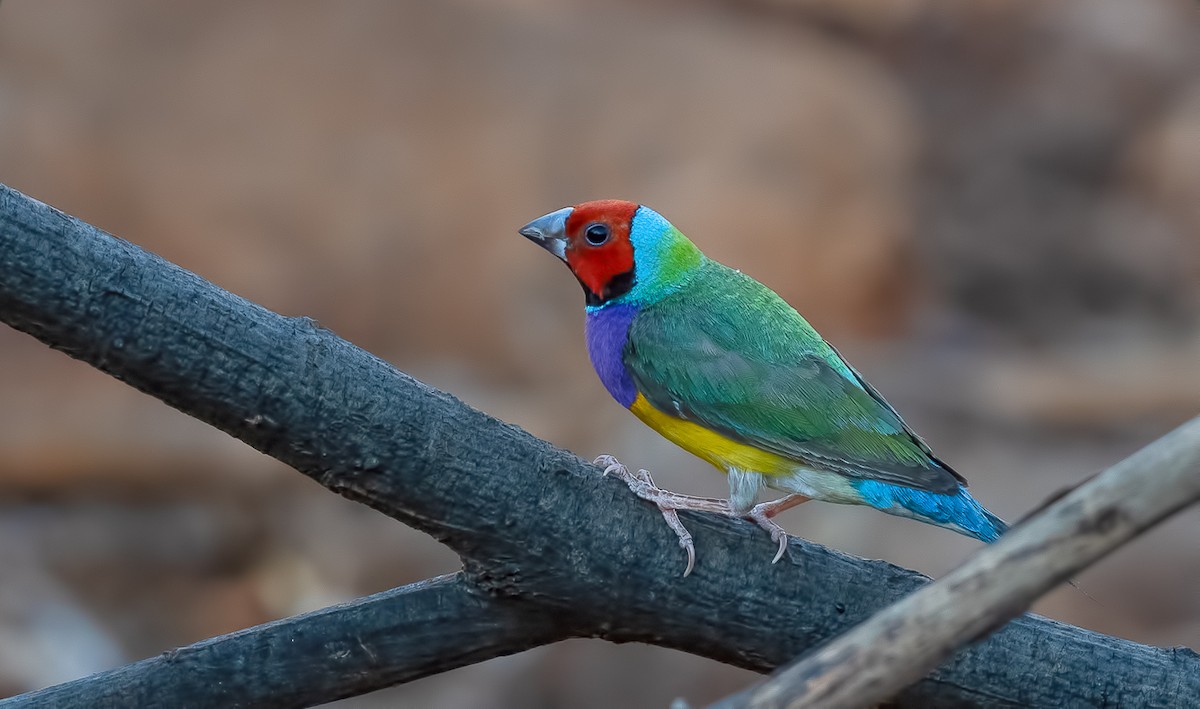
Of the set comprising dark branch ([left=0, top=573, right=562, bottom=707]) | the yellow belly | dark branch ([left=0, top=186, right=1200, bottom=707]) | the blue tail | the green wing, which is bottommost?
dark branch ([left=0, top=573, right=562, bottom=707])

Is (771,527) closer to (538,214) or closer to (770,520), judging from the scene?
(770,520)

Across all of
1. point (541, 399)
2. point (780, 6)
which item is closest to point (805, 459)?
point (541, 399)

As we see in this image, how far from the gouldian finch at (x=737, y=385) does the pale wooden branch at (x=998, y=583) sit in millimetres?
845

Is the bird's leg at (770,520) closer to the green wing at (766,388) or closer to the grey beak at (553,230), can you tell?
the green wing at (766,388)

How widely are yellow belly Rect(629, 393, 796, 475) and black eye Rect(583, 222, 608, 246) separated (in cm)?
40

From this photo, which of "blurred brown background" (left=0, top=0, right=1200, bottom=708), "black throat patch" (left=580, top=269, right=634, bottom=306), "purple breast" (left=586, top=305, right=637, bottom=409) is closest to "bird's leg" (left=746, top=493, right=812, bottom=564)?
"purple breast" (left=586, top=305, right=637, bottom=409)

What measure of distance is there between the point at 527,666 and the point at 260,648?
3.78 meters

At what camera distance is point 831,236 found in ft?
23.2

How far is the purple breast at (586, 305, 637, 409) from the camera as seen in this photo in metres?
2.64

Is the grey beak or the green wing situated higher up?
the grey beak

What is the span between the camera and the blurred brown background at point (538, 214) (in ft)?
19.6

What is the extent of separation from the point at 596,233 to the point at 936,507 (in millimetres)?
997

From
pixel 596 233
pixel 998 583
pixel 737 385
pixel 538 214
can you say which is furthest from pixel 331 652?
pixel 538 214

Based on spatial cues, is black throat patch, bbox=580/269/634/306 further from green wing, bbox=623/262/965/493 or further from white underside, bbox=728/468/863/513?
white underside, bbox=728/468/863/513
